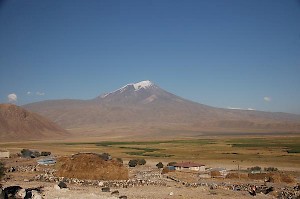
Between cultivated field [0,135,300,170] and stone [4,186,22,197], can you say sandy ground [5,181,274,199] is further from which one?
cultivated field [0,135,300,170]

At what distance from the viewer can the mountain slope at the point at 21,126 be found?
124 metres

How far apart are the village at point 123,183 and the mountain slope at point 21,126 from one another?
90.5m

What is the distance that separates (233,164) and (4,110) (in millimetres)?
104965

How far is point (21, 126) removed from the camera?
131 m

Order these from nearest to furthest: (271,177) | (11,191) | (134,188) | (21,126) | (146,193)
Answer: (11,191), (146,193), (134,188), (271,177), (21,126)

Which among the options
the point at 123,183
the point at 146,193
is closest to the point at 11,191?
the point at 146,193

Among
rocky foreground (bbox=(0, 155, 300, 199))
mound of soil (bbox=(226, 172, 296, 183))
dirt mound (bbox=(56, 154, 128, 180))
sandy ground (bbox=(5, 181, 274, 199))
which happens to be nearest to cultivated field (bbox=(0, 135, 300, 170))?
mound of soil (bbox=(226, 172, 296, 183))

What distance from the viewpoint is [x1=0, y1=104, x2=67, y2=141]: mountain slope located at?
407 feet

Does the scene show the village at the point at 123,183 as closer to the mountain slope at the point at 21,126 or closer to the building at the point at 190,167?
the building at the point at 190,167

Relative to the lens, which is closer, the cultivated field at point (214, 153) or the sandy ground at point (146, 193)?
the sandy ground at point (146, 193)

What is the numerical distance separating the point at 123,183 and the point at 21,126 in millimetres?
109688

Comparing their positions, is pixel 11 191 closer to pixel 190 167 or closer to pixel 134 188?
pixel 134 188

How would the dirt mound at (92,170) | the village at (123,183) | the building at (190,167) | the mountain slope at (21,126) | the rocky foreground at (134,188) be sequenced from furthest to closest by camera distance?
1. the mountain slope at (21,126)
2. the building at (190,167)
3. the dirt mound at (92,170)
4. the village at (123,183)
5. the rocky foreground at (134,188)

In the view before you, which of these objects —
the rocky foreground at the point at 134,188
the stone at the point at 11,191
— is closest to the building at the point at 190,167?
the rocky foreground at the point at 134,188
